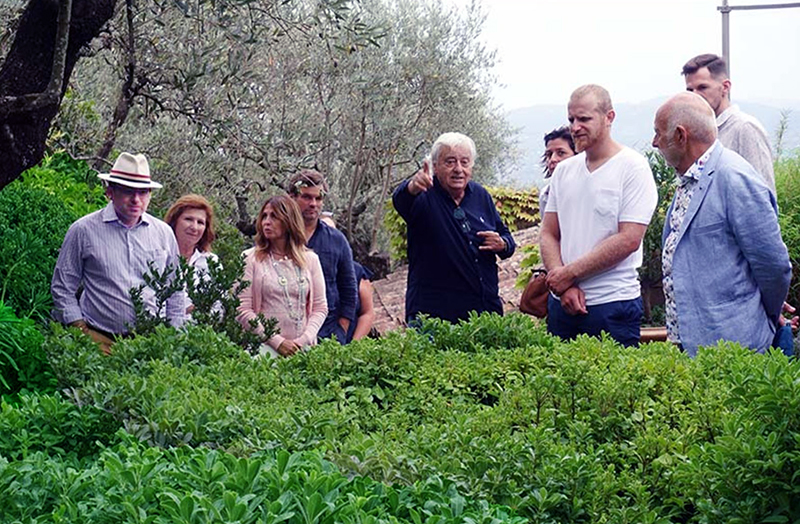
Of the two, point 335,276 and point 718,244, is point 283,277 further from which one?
point 718,244

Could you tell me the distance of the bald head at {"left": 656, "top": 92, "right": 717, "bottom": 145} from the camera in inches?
222

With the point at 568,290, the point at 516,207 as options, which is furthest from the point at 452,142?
the point at 516,207

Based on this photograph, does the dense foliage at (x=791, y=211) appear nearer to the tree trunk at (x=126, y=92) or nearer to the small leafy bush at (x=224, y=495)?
the tree trunk at (x=126, y=92)

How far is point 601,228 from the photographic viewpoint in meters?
6.47

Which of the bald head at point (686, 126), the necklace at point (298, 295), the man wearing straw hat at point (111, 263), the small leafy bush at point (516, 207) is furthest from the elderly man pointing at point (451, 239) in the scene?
the small leafy bush at point (516, 207)

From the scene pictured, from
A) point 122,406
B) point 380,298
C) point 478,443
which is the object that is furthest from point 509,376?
point 380,298

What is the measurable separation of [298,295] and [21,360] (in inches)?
80.5

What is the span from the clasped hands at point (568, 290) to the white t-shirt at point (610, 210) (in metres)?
0.07

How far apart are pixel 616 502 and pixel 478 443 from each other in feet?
1.61

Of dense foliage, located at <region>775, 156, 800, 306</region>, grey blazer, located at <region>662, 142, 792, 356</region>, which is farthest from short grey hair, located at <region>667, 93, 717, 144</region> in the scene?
dense foliage, located at <region>775, 156, 800, 306</region>

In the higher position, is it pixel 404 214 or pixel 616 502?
pixel 404 214

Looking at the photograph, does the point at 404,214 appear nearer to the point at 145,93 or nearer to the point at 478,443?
the point at 145,93

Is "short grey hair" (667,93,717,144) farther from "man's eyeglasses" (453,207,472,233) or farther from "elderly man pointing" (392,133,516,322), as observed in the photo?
"man's eyeglasses" (453,207,472,233)

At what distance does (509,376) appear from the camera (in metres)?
4.90
